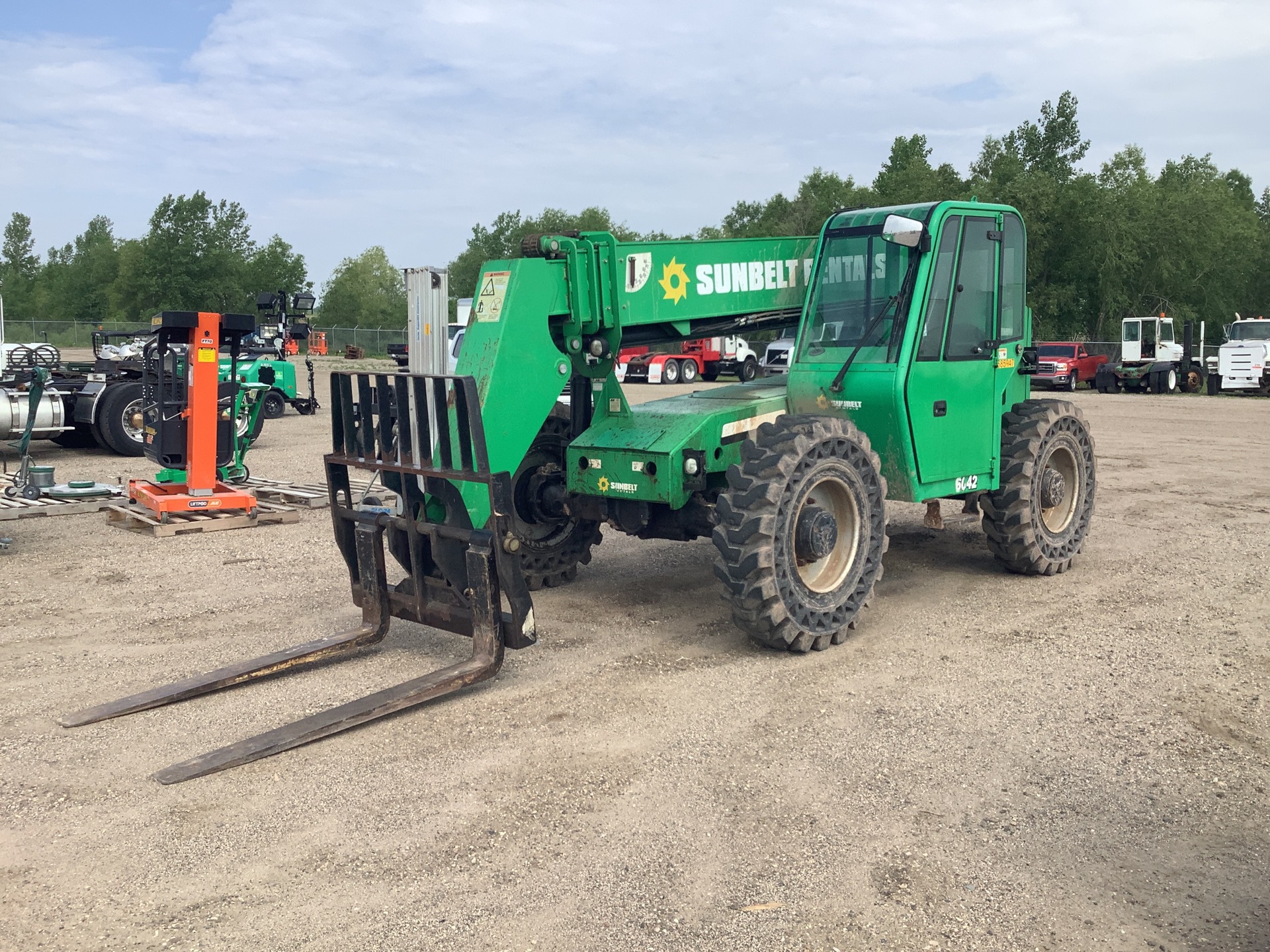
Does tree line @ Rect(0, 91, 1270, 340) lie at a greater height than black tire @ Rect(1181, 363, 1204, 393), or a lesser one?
greater

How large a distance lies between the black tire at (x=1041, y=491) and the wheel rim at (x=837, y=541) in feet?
6.18

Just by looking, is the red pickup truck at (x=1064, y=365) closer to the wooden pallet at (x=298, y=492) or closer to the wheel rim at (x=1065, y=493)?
the wooden pallet at (x=298, y=492)

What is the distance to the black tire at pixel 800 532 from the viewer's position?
20.4 ft

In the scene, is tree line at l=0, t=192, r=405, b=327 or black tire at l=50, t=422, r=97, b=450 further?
tree line at l=0, t=192, r=405, b=327

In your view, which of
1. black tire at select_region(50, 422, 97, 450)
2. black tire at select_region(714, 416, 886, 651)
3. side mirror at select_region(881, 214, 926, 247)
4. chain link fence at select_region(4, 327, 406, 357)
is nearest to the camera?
black tire at select_region(714, 416, 886, 651)

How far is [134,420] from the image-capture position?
1697cm

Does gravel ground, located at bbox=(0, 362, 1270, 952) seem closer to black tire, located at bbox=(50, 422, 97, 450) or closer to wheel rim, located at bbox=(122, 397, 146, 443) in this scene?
wheel rim, located at bbox=(122, 397, 146, 443)

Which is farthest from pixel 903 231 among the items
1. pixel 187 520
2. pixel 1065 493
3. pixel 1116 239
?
pixel 1116 239

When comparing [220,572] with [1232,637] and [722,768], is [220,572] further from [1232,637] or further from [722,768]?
[1232,637]

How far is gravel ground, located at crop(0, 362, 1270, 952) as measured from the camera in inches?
147

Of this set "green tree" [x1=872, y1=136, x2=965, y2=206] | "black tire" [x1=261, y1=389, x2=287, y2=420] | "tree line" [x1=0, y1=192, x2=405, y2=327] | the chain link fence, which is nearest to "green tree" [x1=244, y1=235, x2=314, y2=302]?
"tree line" [x1=0, y1=192, x2=405, y2=327]

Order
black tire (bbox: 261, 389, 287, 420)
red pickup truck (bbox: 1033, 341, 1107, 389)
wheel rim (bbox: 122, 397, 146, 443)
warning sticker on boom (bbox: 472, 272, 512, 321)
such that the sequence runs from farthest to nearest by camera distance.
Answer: red pickup truck (bbox: 1033, 341, 1107, 389) → black tire (bbox: 261, 389, 287, 420) → wheel rim (bbox: 122, 397, 146, 443) → warning sticker on boom (bbox: 472, 272, 512, 321)

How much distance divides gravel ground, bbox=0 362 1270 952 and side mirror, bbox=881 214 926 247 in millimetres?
2483

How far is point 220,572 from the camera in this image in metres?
9.05
